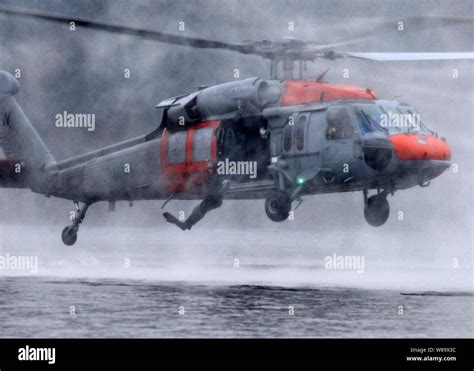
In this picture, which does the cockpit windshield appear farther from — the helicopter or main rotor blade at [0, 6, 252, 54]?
main rotor blade at [0, 6, 252, 54]

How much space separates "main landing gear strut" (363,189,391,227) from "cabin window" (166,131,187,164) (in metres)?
3.65

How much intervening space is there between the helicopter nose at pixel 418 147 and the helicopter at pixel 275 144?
16mm

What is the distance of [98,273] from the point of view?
937 inches

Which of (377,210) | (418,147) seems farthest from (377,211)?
(418,147)

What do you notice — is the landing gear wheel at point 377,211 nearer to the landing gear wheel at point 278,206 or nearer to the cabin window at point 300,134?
the landing gear wheel at point 278,206

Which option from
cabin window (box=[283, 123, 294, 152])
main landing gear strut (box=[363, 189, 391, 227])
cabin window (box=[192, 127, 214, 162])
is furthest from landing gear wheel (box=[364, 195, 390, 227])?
cabin window (box=[192, 127, 214, 162])

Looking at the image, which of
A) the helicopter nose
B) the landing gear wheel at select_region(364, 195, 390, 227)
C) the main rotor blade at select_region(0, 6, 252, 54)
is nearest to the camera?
the helicopter nose

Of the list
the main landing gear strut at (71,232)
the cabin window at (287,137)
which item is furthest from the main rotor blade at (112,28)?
the main landing gear strut at (71,232)

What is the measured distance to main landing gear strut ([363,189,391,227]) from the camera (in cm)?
1791

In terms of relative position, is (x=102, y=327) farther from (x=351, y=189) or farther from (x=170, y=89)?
(x=170, y=89)

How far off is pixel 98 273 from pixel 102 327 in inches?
264

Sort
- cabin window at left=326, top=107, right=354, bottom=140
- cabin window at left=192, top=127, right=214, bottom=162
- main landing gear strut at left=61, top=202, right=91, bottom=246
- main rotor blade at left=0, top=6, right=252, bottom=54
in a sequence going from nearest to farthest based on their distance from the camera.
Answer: cabin window at left=326, top=107, right=354, bottom=140
main rotor blade at left=0, top=6, right=252, bottom=54
cabin window at left=192, top=127, right=214, bottom=162
main landing gear strut at left=61, top=202, right=91, bottom=246

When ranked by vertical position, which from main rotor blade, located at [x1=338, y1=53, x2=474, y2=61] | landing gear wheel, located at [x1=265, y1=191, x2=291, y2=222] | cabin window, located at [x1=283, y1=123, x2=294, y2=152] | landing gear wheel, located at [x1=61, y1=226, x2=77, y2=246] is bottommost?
landing gear wheel, located at [x1=61, y1=226, x2=77, y2=246]

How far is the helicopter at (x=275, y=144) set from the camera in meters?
17.2
